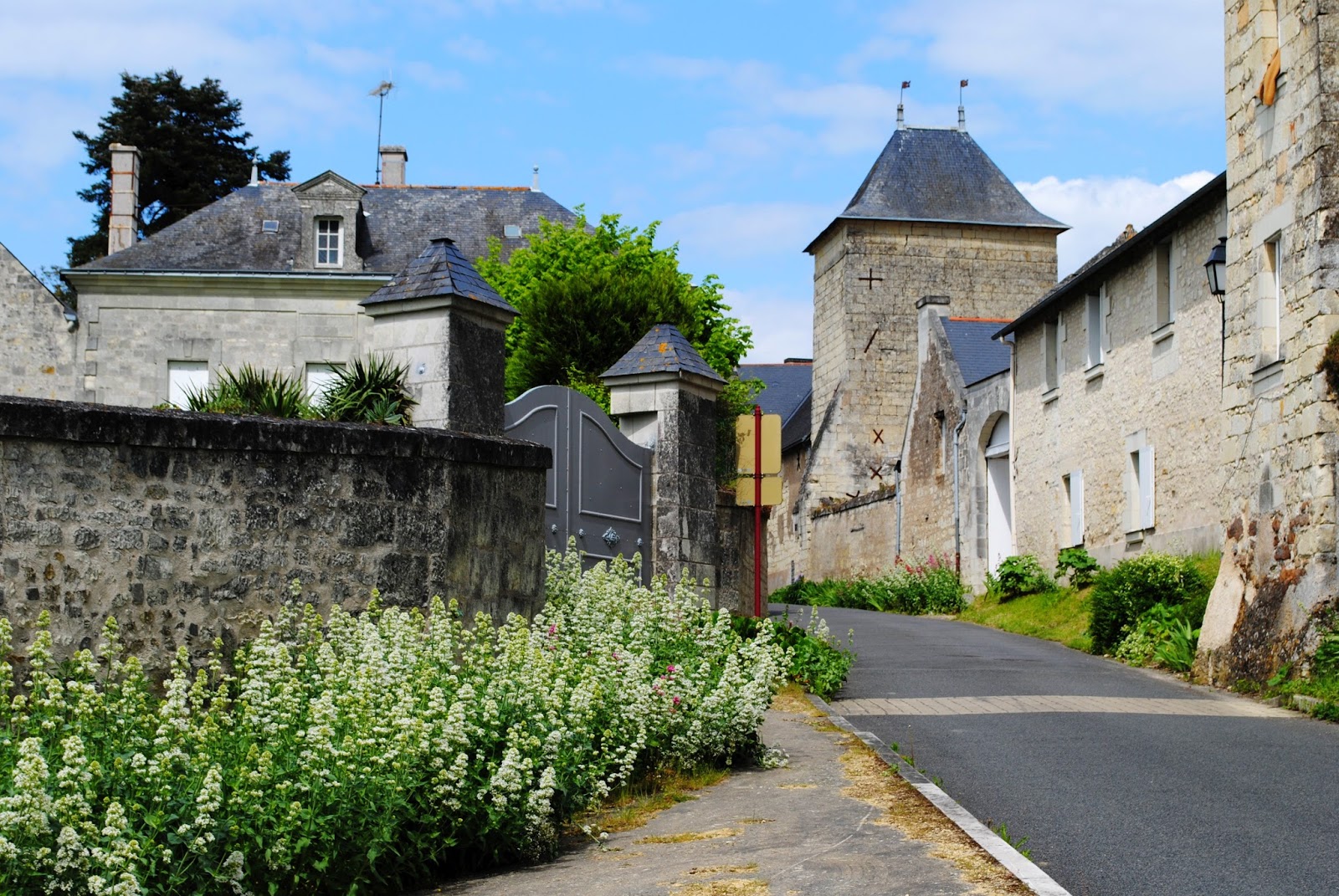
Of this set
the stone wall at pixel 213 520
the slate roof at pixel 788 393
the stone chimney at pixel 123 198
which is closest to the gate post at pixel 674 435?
the stone wall at pixel 213 520

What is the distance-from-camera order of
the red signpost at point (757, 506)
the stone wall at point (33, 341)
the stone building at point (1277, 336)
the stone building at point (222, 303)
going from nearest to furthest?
the stone building at point (1277, 336)
the red signpost at point (757, 506)
the stone building at point (222, 303)
the stone wall at point (33, 341)

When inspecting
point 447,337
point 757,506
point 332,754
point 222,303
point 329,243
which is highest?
point 329,243

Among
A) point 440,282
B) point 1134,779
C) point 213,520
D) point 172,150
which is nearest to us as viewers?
point 213,520

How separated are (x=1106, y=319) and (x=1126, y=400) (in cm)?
159

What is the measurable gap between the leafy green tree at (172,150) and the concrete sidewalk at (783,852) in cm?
3814

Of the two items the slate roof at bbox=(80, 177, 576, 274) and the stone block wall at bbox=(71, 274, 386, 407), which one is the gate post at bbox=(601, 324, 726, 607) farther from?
the slate roof at bbox=(80, 177, 576, 274)

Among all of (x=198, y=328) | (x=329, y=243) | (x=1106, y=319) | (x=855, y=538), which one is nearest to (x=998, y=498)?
(x=1106, y=319)

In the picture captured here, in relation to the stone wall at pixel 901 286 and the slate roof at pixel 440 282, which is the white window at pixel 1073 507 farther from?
the stone wall at pixel 901 286

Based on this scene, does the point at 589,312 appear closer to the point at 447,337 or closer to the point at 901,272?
the point at 447,337

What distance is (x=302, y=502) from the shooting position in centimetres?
831

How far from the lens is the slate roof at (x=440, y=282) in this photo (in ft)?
34.2

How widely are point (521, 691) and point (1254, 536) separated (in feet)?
31.1

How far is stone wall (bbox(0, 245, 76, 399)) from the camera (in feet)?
98.7

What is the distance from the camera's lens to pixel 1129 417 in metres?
21.2
